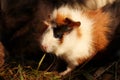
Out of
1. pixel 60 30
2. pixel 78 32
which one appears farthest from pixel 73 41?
pixel 60 30

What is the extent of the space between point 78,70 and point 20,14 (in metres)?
0.66

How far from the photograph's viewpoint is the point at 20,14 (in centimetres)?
396

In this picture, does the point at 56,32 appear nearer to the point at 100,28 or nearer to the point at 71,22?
the point at 71,22

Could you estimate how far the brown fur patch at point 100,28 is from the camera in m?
3.81

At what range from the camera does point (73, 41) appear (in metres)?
3.67

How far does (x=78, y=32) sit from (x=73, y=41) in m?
0.08

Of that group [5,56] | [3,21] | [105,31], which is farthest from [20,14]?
[105,31]

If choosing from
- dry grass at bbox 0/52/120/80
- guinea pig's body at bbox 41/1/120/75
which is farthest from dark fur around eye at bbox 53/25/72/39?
dry grass at bbox 0/52/120/80

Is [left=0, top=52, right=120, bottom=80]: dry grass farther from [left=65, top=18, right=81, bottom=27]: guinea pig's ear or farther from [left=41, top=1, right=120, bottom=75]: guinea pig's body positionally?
[left=65, top=18, right=81, bottom=27]: guinea pig's ear

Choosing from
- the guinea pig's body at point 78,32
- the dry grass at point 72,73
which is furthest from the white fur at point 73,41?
the dry grass at point 72,73

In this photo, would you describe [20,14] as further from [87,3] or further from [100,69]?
[100,69]

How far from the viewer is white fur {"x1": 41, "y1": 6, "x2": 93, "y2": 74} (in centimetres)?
357

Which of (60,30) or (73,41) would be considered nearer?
→ (60,30)

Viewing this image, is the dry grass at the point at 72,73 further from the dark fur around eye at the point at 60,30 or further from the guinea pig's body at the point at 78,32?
the dark fur around eye at the point at 60,30
